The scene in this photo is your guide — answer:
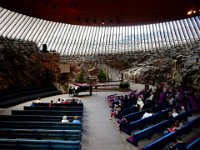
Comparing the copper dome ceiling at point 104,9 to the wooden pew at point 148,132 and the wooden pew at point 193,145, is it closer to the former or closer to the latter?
the wooden pew at point 148,132

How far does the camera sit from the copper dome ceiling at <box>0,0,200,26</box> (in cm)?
1747

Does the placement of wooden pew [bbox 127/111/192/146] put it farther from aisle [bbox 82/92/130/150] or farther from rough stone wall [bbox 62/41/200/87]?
rough stone wall [bbox 62/41/200/87]

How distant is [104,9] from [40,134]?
14868 millimetres

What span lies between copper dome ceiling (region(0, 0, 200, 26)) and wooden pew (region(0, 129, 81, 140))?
11.7 metres

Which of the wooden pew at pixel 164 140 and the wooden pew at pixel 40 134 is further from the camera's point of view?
the wooden pew at pixel 40 134

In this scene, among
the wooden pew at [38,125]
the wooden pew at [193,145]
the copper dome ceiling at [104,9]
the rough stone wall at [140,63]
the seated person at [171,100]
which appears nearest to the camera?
the wooden pew at [193,145]

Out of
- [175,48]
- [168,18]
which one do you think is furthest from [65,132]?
[175,48]

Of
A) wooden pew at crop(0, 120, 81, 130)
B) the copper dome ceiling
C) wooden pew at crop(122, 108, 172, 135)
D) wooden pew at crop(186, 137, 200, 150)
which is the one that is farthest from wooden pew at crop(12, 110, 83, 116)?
the copper dome ceiling

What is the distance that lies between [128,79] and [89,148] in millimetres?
18650

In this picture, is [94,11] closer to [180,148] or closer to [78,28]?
[78,28]

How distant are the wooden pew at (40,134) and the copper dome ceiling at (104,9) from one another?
38.5 ft

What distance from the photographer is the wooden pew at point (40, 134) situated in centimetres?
714

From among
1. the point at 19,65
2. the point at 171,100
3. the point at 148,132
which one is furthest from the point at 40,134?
the point at 19,65

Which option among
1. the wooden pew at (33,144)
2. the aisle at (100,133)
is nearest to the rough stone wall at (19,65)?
the aisle at (100,133)
